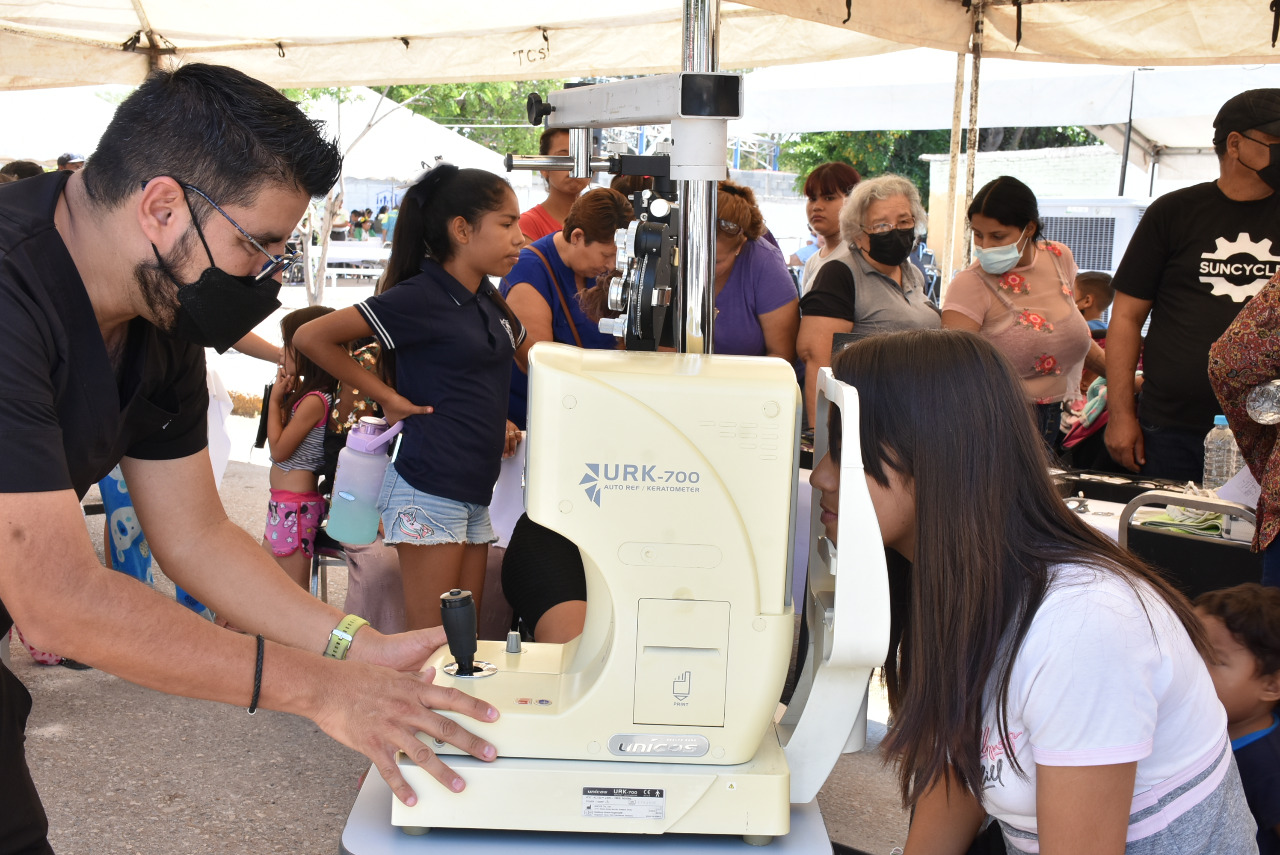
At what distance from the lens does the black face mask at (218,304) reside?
3.60 ft

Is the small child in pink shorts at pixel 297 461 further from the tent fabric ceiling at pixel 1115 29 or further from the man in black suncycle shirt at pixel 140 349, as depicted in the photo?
the tent fabric ceiling at pixel 1115 29

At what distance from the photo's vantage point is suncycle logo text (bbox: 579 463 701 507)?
1.00 metres

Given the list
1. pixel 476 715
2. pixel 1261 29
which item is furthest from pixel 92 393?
pixel 1261 29

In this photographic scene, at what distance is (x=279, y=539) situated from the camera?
10.1 feet

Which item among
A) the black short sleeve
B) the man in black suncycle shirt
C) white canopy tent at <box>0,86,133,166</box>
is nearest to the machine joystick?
the man in black suncycle shirt

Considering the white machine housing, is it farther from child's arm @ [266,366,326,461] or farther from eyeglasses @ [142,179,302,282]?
child's arm @ [266,366,326,461]

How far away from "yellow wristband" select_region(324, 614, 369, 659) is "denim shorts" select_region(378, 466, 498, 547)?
946mm

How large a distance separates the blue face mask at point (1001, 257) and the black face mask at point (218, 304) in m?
2.51

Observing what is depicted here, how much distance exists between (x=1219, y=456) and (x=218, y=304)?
8.28 ft

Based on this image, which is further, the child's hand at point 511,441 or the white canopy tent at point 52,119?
the white canopy tent at point 52,119

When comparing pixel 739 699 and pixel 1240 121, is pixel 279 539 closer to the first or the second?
pixel 739 699

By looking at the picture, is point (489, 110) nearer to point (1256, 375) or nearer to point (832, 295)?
point (832, 295)

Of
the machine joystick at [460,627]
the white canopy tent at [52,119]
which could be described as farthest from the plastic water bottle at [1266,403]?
the white canopy tent at [52,119]

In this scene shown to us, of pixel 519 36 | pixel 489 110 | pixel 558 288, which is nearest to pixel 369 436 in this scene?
pixel 558 288
